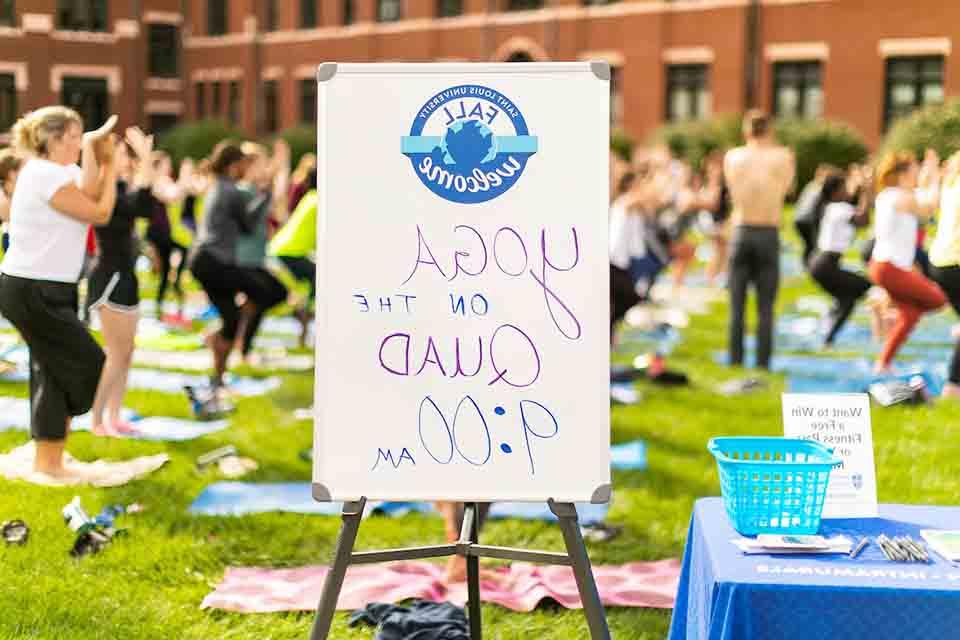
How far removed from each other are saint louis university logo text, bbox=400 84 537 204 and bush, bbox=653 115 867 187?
87.3ft

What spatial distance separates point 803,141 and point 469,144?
88.7 feet

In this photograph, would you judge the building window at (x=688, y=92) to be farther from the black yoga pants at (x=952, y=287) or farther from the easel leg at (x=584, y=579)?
the easel leg at (x=584, y=579)

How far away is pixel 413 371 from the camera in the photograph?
13.4 feet

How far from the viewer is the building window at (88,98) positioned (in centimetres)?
842

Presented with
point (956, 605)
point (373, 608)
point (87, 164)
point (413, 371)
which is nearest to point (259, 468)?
point (87, 164)

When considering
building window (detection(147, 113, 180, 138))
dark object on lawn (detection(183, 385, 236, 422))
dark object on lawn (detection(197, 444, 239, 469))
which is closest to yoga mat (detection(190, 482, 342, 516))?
dark object on lawn (detection(197, 444, 239, 469))

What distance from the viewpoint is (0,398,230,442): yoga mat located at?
8.78 meters

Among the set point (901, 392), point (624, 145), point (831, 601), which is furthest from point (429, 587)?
point (624, 145)

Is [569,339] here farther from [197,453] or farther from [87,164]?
[197,453]

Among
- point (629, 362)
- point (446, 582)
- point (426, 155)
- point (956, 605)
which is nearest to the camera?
point (956, 605)

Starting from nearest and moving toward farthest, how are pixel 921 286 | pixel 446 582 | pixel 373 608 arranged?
pixel 373 608
pixel 446 582
pixel 921 286

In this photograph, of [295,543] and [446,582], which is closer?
[446,582]

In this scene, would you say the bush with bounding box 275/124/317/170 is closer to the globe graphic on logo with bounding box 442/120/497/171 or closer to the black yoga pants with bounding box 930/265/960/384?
the black yoga pants with bounding box 930/265/960/384

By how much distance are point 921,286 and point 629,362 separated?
3006 mm
